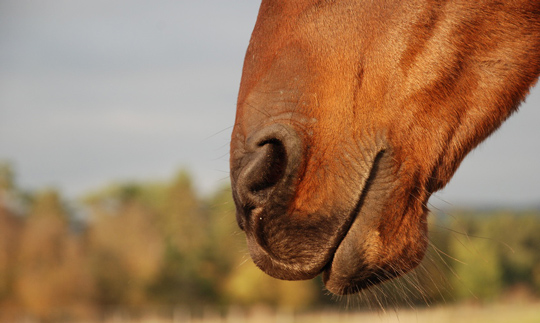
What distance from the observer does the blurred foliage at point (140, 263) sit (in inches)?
1935

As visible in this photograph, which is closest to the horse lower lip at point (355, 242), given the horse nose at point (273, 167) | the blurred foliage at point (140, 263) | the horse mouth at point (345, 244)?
the horse mouth at point (345, 244)

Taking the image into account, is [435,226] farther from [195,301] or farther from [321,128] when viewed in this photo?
[195,301]

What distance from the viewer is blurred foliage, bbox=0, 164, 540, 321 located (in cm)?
4916

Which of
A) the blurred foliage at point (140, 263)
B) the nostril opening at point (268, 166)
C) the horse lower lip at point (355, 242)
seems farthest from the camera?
the blurred foliage at point (140, 263)

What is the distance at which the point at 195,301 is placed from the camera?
54.5 m

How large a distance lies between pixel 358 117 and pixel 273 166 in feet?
1.21

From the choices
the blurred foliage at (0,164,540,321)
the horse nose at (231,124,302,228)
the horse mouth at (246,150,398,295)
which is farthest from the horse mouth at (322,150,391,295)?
the blurred foliage at (0,164,540,321)

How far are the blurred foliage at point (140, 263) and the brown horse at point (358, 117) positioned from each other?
140 ft

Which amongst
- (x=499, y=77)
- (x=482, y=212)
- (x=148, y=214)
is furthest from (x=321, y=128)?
(x=482, y=212)

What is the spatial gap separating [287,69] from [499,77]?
87cm

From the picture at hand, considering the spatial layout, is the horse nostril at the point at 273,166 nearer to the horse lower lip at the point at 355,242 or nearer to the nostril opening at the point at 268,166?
the nostril opening at the point at 268,166

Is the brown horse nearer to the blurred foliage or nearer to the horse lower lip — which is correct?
the horse lower lip

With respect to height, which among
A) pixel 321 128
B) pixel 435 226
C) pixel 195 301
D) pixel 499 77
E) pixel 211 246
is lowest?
pixel 195 301

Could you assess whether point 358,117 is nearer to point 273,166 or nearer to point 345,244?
point 273,166
